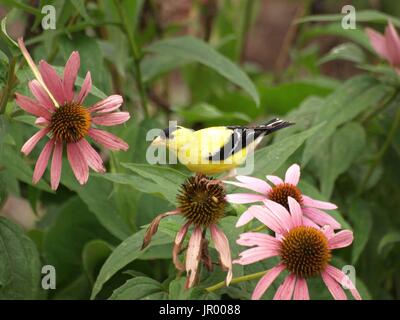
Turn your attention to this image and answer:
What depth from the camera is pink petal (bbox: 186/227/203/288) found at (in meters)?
0.75

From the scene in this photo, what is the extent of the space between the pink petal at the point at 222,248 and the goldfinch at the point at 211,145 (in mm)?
66

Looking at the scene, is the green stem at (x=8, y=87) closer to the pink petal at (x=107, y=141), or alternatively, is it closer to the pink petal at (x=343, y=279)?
the pink petal at (x=107, y=141)

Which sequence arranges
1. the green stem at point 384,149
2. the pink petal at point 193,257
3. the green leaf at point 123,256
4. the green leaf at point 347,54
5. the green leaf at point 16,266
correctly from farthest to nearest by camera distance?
the green leaf at point 347,54 < the green stem at point 384,149 < the green leaf at point 16,266 < the green leaf at point 123,256 < the pink petal at point 193,257

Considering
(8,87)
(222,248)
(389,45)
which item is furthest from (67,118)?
(389,45)

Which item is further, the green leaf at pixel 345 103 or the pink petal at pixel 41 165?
the green leaf at pixel 345 103

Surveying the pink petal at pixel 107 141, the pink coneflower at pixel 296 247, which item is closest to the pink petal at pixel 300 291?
the pink coneflower at pixel 296 247

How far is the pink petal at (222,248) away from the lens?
765mm

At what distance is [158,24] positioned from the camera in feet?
5.74

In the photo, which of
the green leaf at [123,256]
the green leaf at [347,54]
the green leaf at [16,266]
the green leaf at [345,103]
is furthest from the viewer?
the green leaf at [347,54]

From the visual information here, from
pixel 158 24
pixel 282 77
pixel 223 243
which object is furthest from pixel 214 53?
pixel 282 77

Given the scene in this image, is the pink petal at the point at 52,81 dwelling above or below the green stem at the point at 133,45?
below

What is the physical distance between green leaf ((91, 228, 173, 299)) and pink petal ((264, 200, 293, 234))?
0.14m

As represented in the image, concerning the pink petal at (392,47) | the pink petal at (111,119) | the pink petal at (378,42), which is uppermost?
the pink petal at (378,42)

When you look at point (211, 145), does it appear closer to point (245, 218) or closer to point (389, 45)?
point (245, 218)
